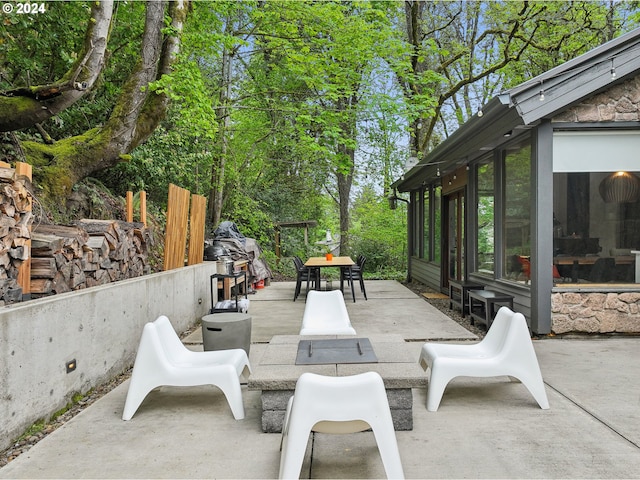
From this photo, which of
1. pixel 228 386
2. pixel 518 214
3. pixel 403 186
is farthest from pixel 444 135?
pixel 228 386

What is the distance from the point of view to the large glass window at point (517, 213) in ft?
17.7

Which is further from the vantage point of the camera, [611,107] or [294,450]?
[611,107]

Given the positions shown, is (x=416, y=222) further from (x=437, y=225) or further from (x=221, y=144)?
(x=221, y=144)

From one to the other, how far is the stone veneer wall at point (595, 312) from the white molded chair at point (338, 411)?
12.6 ft

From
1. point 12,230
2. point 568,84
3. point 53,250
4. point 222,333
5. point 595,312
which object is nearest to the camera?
point 12,230

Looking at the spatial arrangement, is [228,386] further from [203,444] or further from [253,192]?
[253,192]

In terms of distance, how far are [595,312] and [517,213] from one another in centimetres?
146

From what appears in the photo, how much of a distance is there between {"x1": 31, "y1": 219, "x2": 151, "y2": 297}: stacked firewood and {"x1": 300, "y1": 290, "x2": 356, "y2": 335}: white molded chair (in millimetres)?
2065

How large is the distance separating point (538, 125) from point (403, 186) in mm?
6947

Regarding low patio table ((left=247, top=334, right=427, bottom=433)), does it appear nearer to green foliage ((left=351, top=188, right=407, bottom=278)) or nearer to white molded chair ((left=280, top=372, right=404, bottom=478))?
white molded chair ((left=280, top=372, right=404, bottom=478))

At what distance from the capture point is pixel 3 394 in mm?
2445

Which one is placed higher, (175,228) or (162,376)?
(175,228)

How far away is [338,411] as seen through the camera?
6.64 ft

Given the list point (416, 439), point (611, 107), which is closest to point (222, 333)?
point (416, 439)
